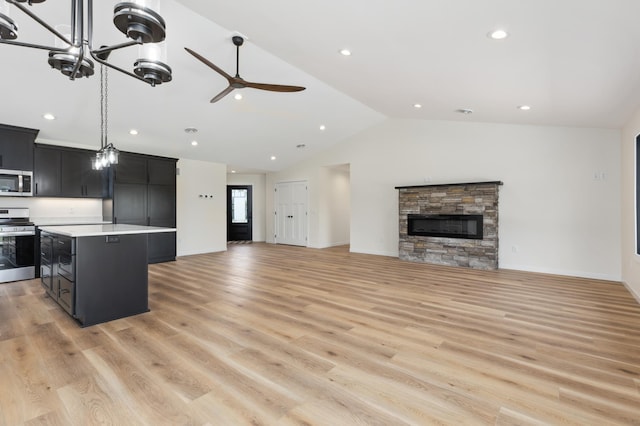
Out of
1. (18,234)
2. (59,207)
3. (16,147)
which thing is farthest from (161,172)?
(18,234)

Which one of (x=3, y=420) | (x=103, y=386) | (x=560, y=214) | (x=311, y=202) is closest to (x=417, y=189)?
(x=560, y=214)

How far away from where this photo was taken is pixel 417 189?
699 centimetres

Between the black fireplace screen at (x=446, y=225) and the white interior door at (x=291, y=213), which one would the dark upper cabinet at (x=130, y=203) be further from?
the black fireplace screen at (x=446, y=225)

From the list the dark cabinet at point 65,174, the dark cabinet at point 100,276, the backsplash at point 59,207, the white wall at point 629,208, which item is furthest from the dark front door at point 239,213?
the white wall at point 629,208

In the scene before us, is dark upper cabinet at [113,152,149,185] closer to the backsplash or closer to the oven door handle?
the backsplash

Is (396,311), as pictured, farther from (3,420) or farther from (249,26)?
(249,26)

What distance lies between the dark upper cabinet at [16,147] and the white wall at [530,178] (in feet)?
22.6

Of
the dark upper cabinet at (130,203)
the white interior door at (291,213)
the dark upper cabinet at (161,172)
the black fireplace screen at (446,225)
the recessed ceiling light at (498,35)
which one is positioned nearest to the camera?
the recessed ceiling light at (498,35)

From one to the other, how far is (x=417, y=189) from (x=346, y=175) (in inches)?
144

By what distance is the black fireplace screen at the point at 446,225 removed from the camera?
6.22 meters

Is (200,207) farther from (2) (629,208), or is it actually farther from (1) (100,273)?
(2) (629,208)

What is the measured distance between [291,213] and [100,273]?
6.95m

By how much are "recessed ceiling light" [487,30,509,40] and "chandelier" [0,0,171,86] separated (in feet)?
8.14

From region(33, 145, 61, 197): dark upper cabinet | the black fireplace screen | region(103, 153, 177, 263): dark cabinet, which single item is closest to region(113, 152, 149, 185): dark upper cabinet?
region(103, 153, 177, 263): dark cabinet
